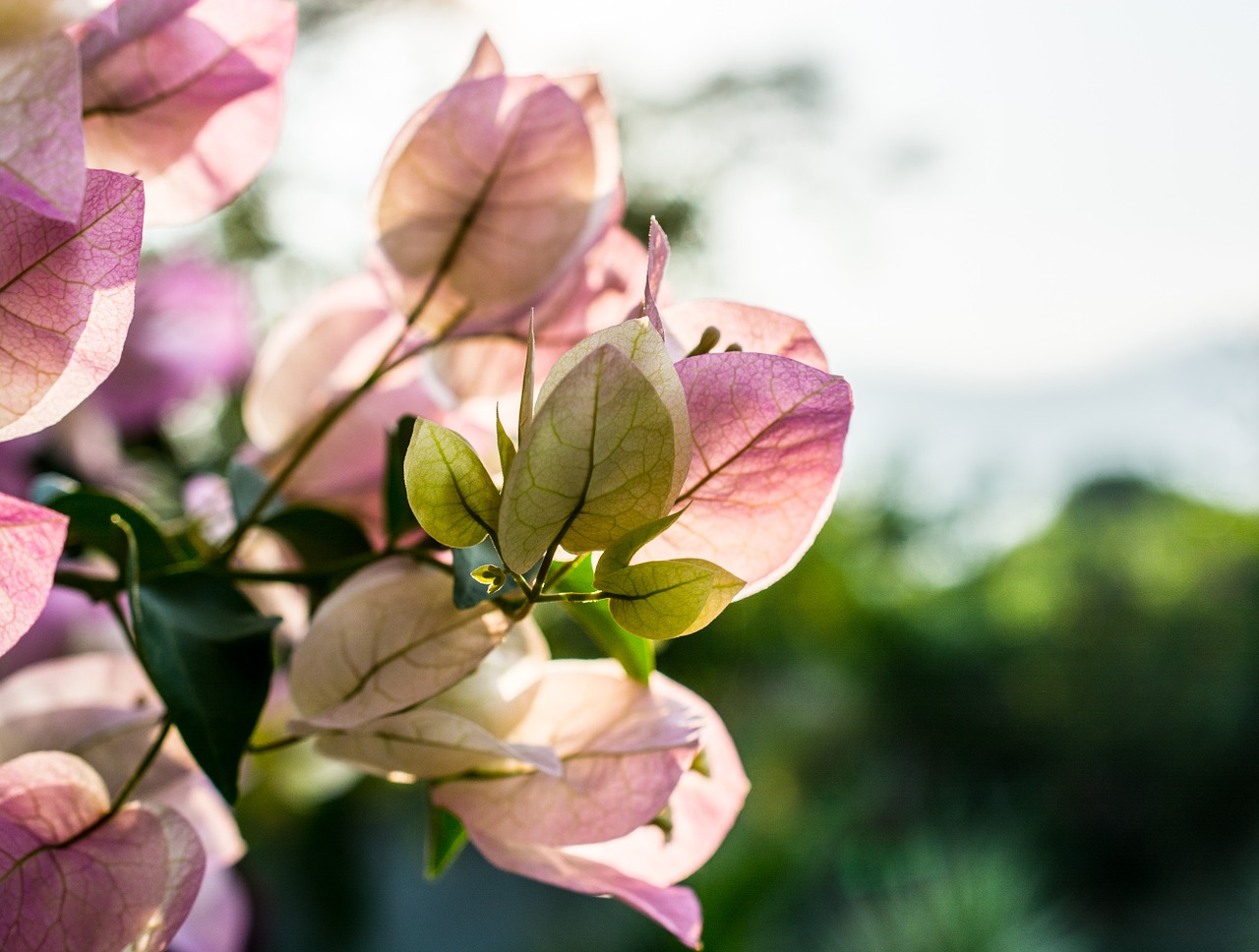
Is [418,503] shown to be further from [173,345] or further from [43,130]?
[173,345]

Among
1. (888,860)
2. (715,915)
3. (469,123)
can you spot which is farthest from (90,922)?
(888,860)

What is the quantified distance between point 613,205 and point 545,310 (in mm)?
23

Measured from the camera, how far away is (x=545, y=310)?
0.20m

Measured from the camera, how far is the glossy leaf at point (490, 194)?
19 centimetres

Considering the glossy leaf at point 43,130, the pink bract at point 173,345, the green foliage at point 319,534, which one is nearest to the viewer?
the glossy leaf at point 43,130

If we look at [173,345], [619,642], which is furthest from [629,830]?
[173,345]

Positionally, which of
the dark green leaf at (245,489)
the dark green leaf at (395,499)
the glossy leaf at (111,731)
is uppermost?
the dark green leaf at (395,499)

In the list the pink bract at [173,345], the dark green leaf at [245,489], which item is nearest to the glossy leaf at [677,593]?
the dark green leaf at [245,489]

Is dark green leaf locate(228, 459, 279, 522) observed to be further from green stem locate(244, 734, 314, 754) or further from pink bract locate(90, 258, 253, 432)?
pink bract locate(90, 258, 253, 432)

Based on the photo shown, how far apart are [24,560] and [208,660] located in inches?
1.9

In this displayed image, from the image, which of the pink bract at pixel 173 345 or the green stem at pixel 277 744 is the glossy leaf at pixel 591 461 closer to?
the green stem at pixel 277 744

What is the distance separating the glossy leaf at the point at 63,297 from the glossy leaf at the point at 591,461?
54 mm

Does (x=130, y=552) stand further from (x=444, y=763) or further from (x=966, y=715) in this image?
(x=966, y=715)

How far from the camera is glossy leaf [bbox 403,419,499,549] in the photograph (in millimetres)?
127
